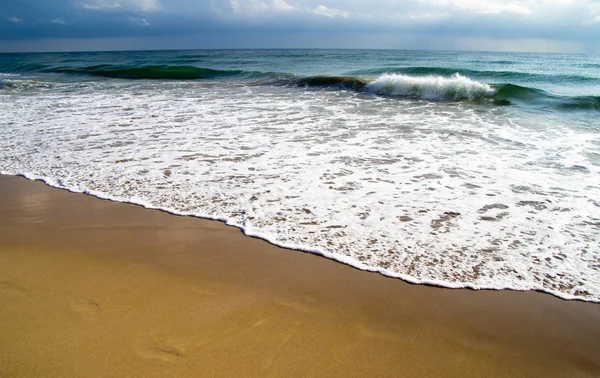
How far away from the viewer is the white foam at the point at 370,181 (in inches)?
115

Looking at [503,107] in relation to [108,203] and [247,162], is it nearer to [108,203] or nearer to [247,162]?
[247,162]

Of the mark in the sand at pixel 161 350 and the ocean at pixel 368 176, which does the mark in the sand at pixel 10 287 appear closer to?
the mark in the sand at pixel 161 350

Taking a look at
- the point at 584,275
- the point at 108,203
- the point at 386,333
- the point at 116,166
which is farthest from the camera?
the point at 116,166

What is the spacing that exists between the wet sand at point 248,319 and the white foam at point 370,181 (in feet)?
0.89

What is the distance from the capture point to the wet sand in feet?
6.07

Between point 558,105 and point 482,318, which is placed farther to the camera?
point 558,105

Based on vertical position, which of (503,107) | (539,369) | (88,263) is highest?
(503,107)

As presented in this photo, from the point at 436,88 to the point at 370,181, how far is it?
34.6 ft

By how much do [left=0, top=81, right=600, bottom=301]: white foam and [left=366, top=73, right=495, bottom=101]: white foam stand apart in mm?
4811

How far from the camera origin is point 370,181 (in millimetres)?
4465

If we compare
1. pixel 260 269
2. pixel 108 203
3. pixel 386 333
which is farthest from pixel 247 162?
pixel 386 333

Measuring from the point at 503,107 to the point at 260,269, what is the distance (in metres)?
11.3

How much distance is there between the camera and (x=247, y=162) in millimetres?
5133

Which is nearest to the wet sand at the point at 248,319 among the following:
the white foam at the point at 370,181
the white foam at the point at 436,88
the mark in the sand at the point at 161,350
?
the mark in the sand at the point at 161,350
